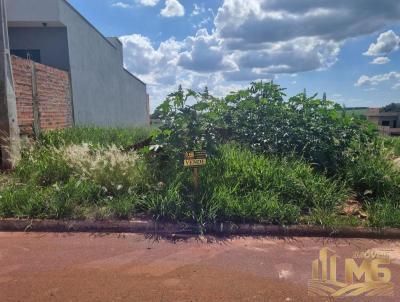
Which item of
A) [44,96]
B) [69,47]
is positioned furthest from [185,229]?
[69,47]

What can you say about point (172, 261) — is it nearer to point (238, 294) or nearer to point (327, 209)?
point (238, 294)

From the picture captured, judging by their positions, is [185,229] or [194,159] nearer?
[185,229]

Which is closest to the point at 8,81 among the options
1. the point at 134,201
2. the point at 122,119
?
the point at 134,201

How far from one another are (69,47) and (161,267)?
10444mm

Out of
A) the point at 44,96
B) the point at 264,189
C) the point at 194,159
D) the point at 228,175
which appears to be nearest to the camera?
the point at 194,159

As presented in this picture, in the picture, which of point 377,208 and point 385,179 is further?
point 385,179

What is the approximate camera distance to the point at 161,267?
3.01 metres

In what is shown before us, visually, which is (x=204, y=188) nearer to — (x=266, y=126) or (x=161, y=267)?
(x=161, y=267)

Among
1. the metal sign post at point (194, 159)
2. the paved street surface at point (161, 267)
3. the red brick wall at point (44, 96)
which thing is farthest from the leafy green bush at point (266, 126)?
the red brick wall at point (44, 96)

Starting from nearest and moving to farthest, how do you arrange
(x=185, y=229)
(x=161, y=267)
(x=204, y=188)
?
(x=161, y=267), (x=185, y=229), (x=204, y=188)

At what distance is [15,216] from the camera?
3.97 metres

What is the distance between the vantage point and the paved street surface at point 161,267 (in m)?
2.60

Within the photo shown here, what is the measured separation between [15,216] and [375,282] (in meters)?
4.13

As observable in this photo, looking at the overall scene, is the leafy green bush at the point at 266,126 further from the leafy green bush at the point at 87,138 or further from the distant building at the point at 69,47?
the distant building at the point at 69,47
